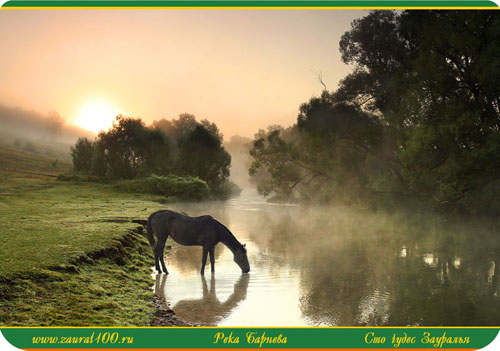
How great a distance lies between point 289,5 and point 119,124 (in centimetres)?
6094

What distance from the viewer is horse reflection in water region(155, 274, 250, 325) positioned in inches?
340

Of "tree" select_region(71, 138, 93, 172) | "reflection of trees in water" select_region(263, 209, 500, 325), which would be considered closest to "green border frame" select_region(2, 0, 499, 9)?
"reflection of trees in water" select_region(263, 209, 500, 325)

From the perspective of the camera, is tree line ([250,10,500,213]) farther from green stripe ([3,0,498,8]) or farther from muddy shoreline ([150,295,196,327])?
muddy shoreline ([150,295,196,327])

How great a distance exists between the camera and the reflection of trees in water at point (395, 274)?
30.5 feet

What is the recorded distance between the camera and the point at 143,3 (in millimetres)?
7910

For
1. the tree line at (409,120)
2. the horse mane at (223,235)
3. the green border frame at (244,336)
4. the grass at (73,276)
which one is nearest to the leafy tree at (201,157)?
the tree line at (409,120)

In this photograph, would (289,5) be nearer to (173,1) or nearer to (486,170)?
(173,1)

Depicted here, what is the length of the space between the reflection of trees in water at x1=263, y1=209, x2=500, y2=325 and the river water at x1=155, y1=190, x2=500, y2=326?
3 centimetres

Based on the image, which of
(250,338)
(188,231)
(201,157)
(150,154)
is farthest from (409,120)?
(150,154)

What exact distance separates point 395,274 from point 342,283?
8.82ft

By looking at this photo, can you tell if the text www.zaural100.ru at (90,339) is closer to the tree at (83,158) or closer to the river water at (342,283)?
the river water at (342,283)

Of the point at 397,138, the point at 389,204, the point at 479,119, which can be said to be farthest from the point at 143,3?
the point at 389,204

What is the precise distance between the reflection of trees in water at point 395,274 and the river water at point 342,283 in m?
0.03

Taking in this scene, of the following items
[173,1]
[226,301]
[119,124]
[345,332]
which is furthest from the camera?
[119,124]
